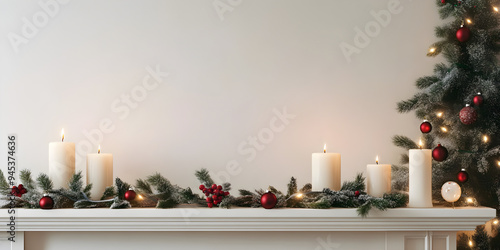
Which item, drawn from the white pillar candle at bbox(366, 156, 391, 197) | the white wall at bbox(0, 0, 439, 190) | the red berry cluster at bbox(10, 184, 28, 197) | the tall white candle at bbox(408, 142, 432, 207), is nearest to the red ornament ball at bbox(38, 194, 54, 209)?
the red berry cluster at bbox(10, 184, 28, 197)

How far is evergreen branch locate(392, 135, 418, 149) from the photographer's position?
171 cm

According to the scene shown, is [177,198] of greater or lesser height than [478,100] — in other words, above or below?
below

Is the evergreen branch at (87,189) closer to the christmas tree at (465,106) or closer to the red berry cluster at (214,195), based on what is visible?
the red berry cluster at (214,195)

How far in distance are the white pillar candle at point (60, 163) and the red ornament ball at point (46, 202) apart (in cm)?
11

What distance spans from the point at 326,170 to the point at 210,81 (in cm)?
62

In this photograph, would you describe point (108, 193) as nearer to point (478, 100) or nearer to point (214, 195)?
point (214, 195)

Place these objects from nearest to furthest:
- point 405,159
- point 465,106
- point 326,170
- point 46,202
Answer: point 46,202 < point 326,170 < point 465,106 < point 405,159

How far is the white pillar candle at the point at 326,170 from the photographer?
1527mm

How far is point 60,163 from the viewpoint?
154 cm

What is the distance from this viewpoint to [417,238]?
1.48 metres

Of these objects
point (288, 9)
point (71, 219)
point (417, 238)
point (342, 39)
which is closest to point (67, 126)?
point (71, 219)

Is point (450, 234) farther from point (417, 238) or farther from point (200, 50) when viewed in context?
point (200, 50)

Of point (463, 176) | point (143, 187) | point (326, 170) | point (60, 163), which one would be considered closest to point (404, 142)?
point (463, 176)

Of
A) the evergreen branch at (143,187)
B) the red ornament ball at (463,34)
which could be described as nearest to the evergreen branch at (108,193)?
the evergreen branch at (143,187)
